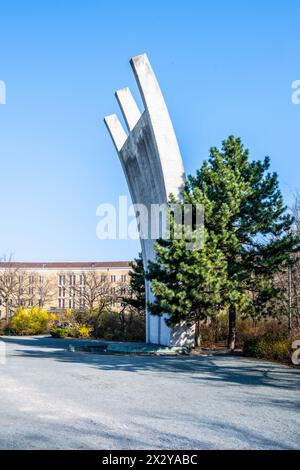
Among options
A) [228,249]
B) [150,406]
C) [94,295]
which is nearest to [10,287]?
[94,295]

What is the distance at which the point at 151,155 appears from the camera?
821 inches

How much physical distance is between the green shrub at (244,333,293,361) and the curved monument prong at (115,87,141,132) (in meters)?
11.4

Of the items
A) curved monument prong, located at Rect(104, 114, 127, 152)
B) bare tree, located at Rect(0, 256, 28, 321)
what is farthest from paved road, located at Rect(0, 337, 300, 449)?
bare tree, located at Rect(0, 256, 28, 321)

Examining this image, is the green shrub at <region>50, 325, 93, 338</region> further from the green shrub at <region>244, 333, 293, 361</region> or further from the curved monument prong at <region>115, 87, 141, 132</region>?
the green shrub at <region>244, 333, 293, 361</region>

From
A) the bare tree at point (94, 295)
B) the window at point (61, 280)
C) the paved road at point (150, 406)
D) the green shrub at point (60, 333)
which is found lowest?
the green shrub at point (60, 333)

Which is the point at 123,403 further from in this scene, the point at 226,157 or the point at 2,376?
the point at 226,157

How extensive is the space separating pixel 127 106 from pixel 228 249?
938 centimetres

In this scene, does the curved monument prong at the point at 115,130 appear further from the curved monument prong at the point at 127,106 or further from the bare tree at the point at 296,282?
the bare tree at the point at 296,282

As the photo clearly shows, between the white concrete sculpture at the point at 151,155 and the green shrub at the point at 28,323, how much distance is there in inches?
557

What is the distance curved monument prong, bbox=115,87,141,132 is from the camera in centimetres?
2325

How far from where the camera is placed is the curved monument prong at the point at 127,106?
23.2m

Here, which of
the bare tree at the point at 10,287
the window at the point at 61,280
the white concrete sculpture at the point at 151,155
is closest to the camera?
the white concrete sculpture at the point at 151,155

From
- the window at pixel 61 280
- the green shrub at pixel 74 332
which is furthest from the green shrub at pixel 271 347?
the window at pixel 61 280
